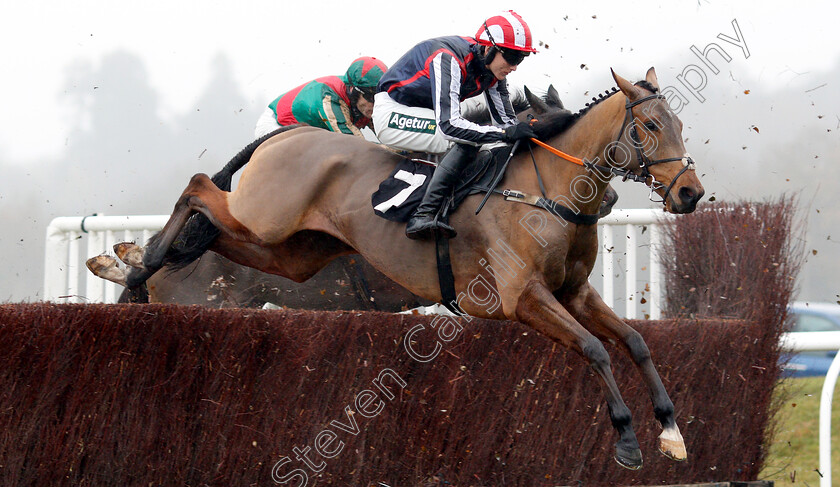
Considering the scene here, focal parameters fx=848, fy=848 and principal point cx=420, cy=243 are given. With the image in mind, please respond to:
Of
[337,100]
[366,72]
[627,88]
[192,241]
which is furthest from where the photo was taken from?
[337,100]

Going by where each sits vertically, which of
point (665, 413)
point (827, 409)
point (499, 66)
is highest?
point (499, 66)

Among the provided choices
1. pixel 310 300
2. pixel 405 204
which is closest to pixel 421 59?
pixel 405 204

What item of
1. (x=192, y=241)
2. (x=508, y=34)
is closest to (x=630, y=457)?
(x=508, y=34)

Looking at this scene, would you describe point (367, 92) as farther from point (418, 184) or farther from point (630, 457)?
point (630, 457)

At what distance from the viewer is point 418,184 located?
421cm

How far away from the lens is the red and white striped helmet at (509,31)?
399cm

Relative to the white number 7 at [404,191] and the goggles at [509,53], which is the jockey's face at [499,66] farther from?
the white number 7 at [404,191]

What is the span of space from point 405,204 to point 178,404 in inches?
55.7

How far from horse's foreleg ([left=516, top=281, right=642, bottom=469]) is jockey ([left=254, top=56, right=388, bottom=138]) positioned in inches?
86.7

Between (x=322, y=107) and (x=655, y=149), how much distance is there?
8.38 feet

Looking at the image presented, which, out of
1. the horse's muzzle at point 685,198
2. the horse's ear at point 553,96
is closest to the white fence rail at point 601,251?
the horse's ear at point 553,96

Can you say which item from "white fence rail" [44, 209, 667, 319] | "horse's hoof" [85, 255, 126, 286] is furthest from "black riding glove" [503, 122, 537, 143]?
"horse's hoof" [85, 255, 126, 286]

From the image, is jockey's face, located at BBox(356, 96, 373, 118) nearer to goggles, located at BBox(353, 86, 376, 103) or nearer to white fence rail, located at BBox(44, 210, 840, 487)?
goggles, located at BBox(353, 86, 376, 103)

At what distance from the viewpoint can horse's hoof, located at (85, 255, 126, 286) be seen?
16.5 ft
